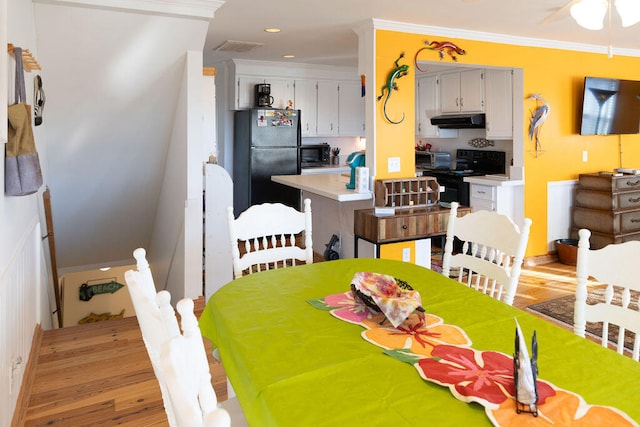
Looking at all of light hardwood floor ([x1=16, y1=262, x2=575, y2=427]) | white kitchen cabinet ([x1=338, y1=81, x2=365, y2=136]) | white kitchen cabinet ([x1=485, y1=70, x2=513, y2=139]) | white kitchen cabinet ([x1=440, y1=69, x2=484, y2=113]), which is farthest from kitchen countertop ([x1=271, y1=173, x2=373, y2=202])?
white kitchen cabinet ([x1=338, y1=81, x2=365, y2=136])

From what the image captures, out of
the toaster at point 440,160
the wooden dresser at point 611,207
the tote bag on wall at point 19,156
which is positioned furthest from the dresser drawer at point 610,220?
the tote bag on wall at point 19,156

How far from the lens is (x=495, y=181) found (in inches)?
199

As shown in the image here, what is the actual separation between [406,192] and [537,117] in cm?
198

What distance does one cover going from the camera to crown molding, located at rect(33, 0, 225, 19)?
116 inches

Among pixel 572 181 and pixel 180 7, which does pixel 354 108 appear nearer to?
pixel 572 181

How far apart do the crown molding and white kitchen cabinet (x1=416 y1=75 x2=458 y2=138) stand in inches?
150

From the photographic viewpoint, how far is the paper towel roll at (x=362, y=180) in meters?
3.96

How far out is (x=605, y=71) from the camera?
5465 mm

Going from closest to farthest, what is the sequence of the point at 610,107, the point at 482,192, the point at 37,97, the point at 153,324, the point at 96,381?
the point at 153,324 → the point at 96,381 → the point at 37,97 → the point at 482,192 → the point at 610,107

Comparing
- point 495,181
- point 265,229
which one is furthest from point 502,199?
point 265,229

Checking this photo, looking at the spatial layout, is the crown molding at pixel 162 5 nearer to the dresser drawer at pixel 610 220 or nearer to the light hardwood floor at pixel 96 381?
the light hardwood floor at pixel 96 381

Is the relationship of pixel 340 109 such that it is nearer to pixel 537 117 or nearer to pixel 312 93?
pixel 312 93

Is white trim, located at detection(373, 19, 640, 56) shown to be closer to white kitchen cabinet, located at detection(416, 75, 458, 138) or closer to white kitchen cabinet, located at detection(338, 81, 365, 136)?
white kitchen cabinet, located at detection(416, 75, 458, 138)

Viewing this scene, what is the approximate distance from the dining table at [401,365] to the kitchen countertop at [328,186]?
2115mm
